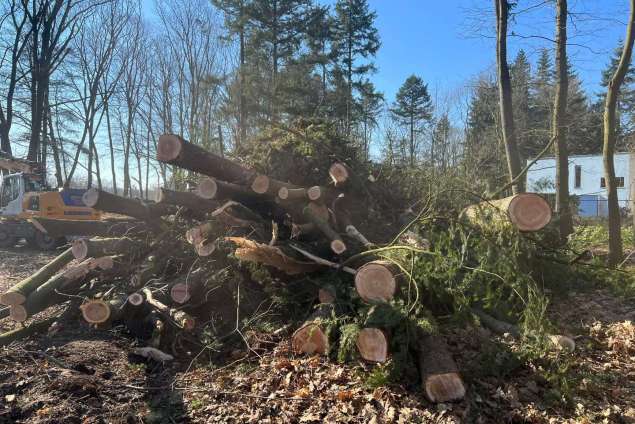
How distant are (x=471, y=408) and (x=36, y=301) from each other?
524 centimetres

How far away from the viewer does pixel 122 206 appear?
6.34m

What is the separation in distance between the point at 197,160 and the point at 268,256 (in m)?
1.50

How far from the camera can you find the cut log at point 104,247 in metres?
6.25

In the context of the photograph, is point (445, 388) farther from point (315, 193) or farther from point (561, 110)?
point (561, 110)

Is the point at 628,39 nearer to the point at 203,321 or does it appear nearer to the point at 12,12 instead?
the point at 203,321

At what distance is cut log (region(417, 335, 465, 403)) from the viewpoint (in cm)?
344

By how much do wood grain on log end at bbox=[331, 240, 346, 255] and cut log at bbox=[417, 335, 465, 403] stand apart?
5.51ft

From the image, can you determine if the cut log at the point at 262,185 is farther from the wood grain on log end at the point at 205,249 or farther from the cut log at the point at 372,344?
the cut log at the point at 372,344

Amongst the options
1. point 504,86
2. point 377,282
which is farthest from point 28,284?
point 504,86

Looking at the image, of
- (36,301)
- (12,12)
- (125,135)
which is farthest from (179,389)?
(125,135)

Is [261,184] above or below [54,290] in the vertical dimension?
above

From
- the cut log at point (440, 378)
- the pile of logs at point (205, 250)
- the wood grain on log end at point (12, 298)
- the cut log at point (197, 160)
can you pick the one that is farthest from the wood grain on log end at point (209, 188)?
the cut log at point (440, 378)

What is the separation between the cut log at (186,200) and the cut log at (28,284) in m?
1.71

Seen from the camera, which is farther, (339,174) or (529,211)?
(339,174)
